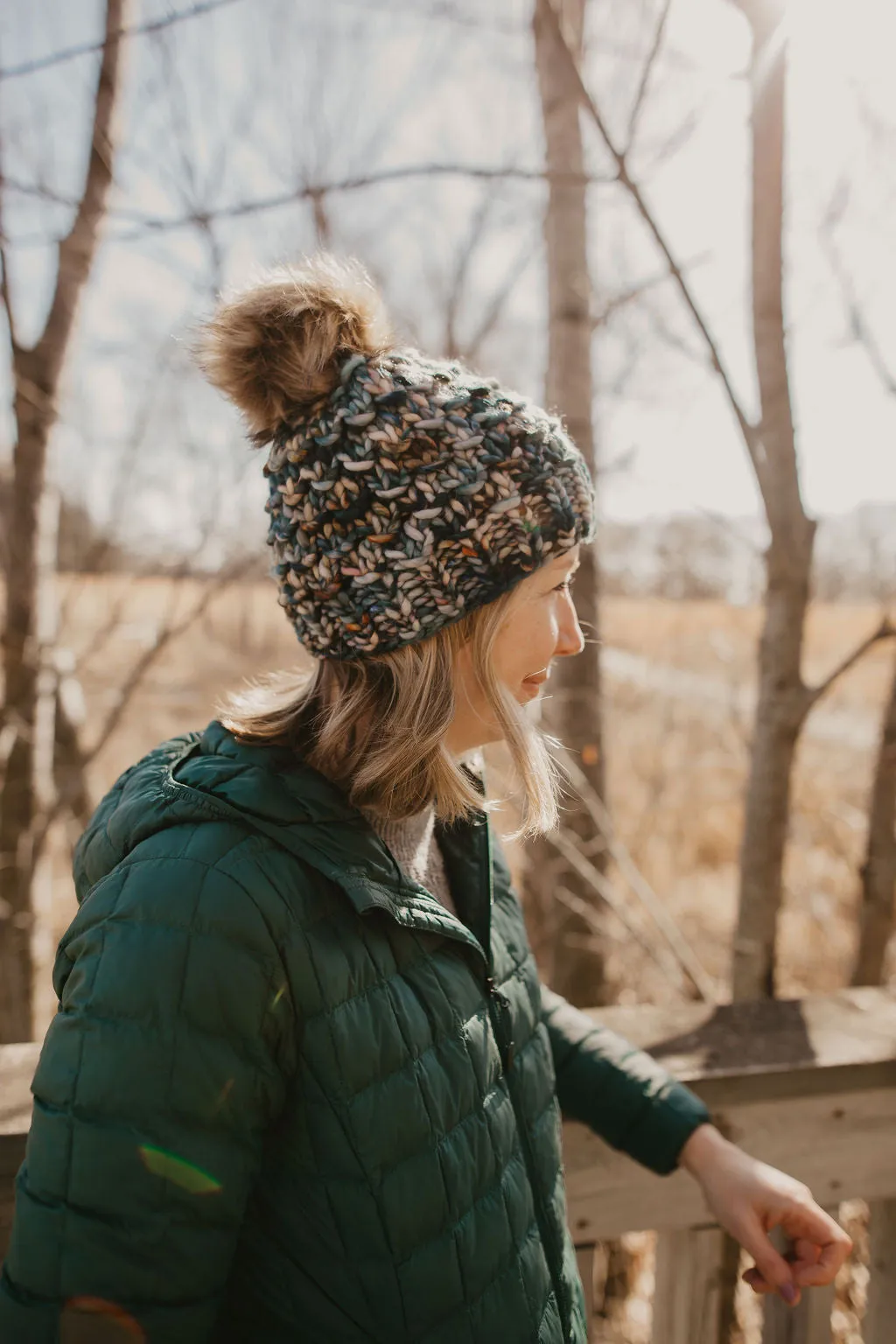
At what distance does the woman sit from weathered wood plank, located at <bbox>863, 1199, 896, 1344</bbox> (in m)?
0.37

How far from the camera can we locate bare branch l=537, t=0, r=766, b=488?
1.78 meters

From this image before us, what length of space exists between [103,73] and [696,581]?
438 cm

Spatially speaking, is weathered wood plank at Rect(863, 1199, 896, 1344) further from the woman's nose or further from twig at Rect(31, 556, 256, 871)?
twig at Rect(31, 556, 256, 871)

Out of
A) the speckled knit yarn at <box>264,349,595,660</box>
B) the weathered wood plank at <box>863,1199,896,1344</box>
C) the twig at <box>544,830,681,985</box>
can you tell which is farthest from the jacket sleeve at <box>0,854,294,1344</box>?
the twig at <box>544,830,681,985</box>

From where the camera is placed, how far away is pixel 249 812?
984 millimetres

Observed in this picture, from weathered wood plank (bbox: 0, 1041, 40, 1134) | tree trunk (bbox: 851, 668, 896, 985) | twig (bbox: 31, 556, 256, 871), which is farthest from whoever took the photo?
twig (bbox: 31, 556, 256, 871)

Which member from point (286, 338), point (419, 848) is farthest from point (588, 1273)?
point (286, 338)

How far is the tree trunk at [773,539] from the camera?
2.01 metres

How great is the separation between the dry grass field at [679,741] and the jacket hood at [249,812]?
245 cm

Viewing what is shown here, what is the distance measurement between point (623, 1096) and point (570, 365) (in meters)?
2.26

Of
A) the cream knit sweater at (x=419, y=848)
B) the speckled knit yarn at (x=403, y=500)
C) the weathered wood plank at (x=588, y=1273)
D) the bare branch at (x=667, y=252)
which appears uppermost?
the bare branch at (x=667, y=252)

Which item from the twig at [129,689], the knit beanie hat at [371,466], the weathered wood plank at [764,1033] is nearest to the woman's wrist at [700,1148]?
the weathered wood plank at [764,1033]

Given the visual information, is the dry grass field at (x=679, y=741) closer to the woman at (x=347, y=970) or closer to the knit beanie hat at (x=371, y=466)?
the woman at (x=347, y=970)

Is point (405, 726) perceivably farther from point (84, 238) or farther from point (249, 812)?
point (84, 238)
